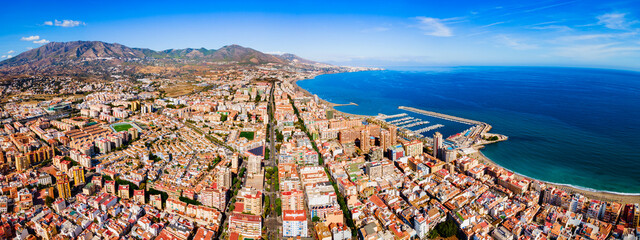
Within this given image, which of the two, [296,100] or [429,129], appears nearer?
[429,129]

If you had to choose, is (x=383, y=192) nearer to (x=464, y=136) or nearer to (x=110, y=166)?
(x=464, y=136)

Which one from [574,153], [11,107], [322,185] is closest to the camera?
[322,185]

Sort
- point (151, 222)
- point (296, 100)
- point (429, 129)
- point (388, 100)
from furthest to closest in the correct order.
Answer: point (388, 100), point (296, 100), point (429, 129), point (151, 222)

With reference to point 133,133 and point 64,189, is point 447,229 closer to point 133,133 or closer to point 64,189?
point 64,189

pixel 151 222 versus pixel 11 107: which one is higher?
pixel 11 107

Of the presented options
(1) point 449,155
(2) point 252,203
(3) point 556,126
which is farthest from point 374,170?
(3) point 556,126

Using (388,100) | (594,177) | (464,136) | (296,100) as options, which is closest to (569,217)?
(594,177)

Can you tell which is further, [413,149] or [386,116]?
[386,116]
